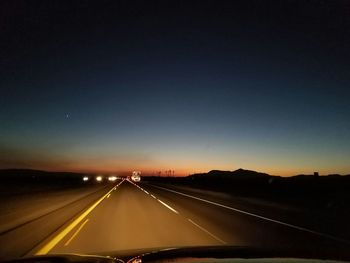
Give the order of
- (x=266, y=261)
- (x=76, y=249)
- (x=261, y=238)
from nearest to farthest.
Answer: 1. (x=266, y=261)
2. (x=76, y=249)
3. (x=261, y=238)

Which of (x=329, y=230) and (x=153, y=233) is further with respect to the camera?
(x=329, y=230)

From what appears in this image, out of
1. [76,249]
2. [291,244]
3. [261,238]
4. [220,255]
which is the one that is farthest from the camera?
[261,238]

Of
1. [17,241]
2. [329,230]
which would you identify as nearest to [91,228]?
[17,241]

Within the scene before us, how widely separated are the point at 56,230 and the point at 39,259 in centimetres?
941

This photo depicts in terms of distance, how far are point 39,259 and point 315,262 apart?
3.73m

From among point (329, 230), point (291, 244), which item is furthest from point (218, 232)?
point (329, 230)

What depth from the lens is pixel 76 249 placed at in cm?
1134

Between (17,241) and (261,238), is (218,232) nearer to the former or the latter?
(261,238)

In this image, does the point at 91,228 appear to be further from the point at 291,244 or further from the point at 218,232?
the point at 291,244

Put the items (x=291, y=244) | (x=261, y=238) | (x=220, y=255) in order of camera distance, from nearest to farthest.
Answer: (x=220, y=255) → (x=291, y=244) → (x=261, y=238)

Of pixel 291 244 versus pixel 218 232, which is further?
pixel 218 232

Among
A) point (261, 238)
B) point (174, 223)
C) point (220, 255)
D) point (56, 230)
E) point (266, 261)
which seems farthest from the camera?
point (174, 223)

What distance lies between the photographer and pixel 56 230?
15742mm

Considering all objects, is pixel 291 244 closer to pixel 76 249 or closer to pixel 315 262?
pixel 76 249
